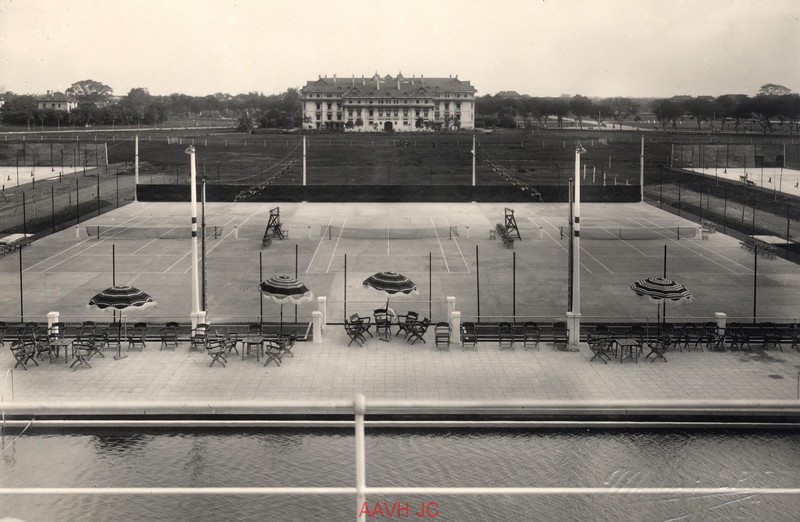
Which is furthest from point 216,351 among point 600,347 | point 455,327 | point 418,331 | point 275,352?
point 600,347

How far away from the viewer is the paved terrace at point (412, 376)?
2386cm

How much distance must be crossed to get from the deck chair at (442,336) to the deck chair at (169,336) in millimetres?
8830

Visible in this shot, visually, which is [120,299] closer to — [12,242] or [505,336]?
[505,336]

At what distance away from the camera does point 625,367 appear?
26.9m

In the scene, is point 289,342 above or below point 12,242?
below

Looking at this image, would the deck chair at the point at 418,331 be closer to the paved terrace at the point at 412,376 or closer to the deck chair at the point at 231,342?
the paved terrace at the point at 412,376

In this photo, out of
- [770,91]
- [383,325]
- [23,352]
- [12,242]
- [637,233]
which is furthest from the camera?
[770,91]

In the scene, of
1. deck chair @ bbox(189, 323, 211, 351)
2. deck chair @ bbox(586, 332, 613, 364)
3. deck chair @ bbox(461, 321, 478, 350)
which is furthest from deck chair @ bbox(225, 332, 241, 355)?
deck chair @ bbox(586, 332, 613, 364)

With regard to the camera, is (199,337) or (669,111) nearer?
(199,337)

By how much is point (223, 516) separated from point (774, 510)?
10106mm

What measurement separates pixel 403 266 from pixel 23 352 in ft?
78.8

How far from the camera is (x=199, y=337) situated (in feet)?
93.7

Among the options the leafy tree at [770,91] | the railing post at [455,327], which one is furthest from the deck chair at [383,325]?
the leafy tree at [770,91]

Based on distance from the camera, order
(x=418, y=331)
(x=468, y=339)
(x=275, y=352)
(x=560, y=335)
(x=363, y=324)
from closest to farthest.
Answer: (x=275, y=352) → (x=468, y=339) → (x=418, y=331) → (x=363, y=324) → (x=560, y=335)
